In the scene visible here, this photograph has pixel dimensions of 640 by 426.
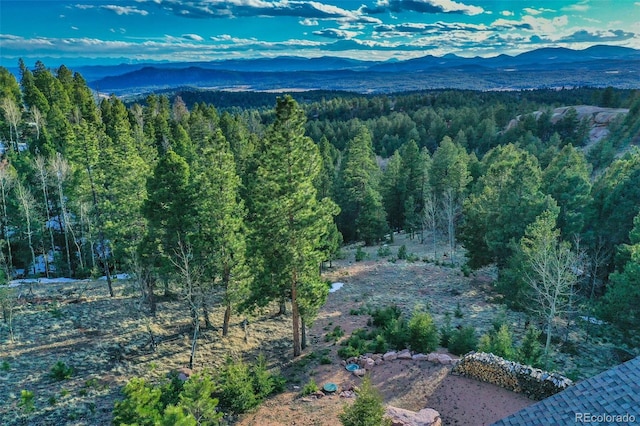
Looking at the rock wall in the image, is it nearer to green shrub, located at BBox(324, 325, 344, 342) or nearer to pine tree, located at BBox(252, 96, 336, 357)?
green shrub, located at BBox(324, 325, 344, 342)

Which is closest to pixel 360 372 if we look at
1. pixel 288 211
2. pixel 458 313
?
pixel 288 211

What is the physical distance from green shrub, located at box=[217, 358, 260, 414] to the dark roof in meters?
9.59

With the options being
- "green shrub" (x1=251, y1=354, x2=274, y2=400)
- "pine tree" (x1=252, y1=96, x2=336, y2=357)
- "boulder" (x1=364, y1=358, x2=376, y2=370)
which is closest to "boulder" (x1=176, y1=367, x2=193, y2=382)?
"green shrub" (x1=251, y1=354, x2=274, y2=400)

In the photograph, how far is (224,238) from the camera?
1920 centimetres

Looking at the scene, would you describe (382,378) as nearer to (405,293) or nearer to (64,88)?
(405,293)

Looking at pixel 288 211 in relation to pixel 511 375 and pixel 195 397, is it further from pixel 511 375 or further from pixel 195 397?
pixel 511 375

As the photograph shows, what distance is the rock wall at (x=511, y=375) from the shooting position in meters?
15.6

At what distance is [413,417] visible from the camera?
14.3m

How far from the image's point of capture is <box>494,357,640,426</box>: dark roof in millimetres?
8016

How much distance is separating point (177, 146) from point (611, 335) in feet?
139

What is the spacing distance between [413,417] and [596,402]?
7153mm

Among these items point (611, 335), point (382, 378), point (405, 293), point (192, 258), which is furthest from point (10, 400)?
point (611, 335)

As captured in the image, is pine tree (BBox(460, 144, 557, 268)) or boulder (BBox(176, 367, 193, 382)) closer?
boulder (BBox(176, 367, 193, 382))

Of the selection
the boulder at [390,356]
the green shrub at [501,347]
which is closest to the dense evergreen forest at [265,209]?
the boulder at [390,356]
